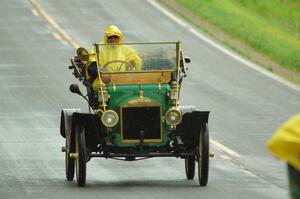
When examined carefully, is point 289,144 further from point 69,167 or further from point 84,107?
point 84,107

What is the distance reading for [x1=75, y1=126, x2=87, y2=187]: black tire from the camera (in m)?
12.3

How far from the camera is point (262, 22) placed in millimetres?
37094

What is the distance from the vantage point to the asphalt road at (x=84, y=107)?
1271 cm

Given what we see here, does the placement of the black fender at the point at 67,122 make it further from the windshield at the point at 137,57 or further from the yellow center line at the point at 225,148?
the yellow center line at the point at 225,148

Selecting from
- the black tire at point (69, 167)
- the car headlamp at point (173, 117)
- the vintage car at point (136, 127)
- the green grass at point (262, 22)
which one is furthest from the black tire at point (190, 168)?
the green grass at point (262, 22)

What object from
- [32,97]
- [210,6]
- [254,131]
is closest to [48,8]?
[210,6]

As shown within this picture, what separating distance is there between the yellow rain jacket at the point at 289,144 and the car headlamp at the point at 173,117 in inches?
315

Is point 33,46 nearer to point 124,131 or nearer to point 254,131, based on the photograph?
point 254,131

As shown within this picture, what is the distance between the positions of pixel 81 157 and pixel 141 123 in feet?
2.73

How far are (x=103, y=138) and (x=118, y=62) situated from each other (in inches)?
47.8

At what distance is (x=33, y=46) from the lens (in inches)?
1255

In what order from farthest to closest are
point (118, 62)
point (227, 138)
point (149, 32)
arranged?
point (149, 32)
point (227, 138)
point (118, 62)

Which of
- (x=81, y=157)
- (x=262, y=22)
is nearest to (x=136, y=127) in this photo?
(x=81, y=157)

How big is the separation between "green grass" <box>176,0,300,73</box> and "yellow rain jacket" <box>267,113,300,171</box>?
25163mm
